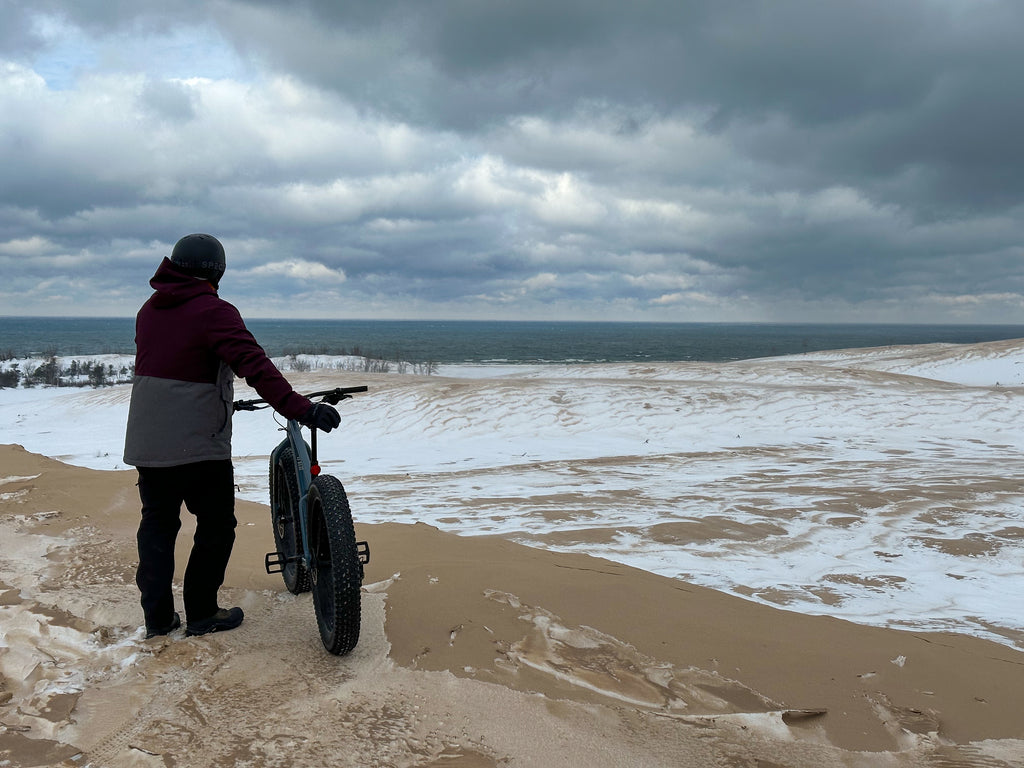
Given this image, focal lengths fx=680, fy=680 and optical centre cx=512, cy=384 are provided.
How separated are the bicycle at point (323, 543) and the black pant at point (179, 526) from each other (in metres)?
0.28

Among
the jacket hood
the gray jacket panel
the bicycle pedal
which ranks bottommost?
the bicycle pedal

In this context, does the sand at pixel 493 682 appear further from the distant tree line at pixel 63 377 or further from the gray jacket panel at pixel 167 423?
the distant tree line at pixel 63 377

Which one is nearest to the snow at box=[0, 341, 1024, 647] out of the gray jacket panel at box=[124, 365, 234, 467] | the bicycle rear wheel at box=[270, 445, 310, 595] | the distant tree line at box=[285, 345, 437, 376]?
the bicycle rear wheel at box=[270, 445, 310, 595]

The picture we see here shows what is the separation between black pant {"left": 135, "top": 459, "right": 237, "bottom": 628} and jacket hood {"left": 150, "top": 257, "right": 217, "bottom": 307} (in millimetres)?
752

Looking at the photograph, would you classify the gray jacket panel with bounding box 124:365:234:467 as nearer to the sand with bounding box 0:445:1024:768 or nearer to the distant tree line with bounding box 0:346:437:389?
the sand with bounding box 0:445:1024:768

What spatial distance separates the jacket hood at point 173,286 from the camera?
3053 millimetres

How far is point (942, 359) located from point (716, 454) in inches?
1179

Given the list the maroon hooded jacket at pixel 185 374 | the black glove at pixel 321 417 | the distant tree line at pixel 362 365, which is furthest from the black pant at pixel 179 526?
the distant tree line at pixel 362 365

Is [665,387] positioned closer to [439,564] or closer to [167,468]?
[439,564]

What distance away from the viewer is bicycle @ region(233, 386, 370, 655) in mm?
2855

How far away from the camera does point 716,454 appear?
10945mm

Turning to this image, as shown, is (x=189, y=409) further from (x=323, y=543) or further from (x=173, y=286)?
(x=323, y=543)

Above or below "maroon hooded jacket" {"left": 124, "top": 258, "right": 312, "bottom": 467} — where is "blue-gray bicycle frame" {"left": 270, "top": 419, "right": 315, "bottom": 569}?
below

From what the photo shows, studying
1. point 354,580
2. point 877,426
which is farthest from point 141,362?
point 877,426
